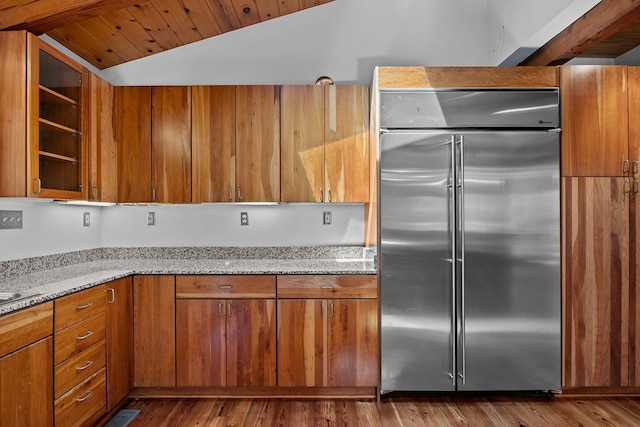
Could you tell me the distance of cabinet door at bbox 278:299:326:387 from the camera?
263 centimetres

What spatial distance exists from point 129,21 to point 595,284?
3570 mm

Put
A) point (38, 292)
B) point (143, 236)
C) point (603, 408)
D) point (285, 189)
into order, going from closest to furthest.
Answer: point (38, 292)
point (603, 408)
point (285, 189)
point (143, 236)

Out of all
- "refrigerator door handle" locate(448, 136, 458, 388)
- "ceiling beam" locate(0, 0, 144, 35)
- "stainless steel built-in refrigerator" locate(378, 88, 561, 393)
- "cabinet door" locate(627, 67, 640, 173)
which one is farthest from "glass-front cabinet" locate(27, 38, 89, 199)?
"cabinet door" locate(627, 67, 640, 173)

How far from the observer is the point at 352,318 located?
2.64 meters

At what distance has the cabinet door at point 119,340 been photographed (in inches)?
93.7

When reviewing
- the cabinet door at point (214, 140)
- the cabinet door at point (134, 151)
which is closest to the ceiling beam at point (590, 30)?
the cabinet door at point (214, 140)

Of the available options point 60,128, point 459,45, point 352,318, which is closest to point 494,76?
point 459,45

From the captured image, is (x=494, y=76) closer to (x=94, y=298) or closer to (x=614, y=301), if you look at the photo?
(x=614, y=301)

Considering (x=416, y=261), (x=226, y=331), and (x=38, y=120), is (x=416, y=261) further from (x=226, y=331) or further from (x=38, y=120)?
(x=38, y=120)

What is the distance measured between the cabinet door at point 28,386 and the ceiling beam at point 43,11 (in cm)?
162

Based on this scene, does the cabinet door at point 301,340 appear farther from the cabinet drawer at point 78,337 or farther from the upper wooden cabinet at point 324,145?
the cabinet drawer at point 78,337

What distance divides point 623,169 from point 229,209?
2.83m

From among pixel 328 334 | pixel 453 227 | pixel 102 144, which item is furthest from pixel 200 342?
pixel 453 227

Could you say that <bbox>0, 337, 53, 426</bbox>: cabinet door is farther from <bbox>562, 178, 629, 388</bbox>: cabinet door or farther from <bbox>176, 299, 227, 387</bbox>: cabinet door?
<bbox>562, 178, 629, 388</bbox>: cabinet door
